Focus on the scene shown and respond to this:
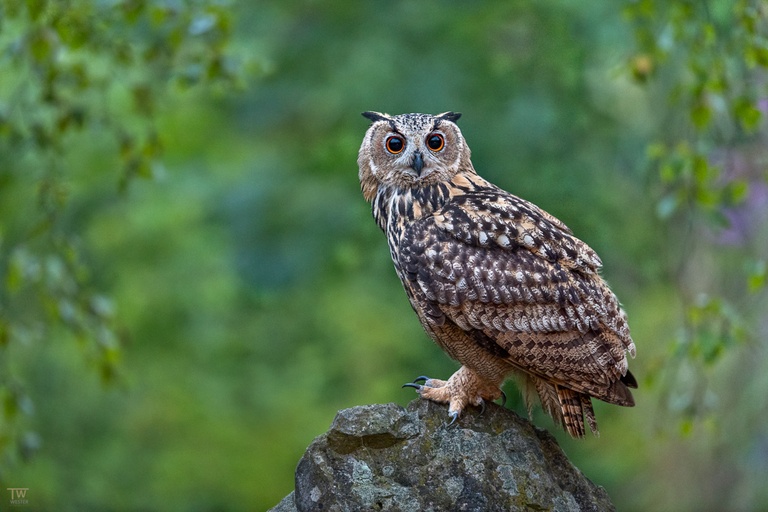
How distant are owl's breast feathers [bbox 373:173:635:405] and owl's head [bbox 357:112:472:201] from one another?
20cm

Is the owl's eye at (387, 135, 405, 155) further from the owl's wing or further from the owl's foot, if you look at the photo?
the owl's foot

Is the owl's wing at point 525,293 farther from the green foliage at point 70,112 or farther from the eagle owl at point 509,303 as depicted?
the green foliage at point 70,112

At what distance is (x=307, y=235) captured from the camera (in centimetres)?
752

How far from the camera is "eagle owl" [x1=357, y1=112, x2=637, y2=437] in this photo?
363 centimetres

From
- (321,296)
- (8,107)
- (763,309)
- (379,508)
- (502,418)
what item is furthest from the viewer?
(321,296)

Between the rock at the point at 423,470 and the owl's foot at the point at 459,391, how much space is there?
3.4 inches

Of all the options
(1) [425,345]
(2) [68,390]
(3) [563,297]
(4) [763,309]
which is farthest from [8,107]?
(4) [763,309]

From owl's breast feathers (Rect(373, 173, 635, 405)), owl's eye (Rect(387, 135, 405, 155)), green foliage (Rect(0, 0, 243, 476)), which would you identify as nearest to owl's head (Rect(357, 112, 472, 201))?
owl's eye (Rect(387, 135, 405, 155))

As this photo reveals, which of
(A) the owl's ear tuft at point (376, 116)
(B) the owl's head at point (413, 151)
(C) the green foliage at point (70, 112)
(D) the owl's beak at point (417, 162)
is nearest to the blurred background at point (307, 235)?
(C) the green foliage at point (70, 112)

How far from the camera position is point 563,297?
368 centimetres

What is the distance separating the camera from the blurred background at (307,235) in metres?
6.42

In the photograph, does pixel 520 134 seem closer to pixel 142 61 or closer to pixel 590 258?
pixel 142 61

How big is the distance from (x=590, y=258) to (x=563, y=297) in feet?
0.62

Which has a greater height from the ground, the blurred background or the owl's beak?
the blurred background
